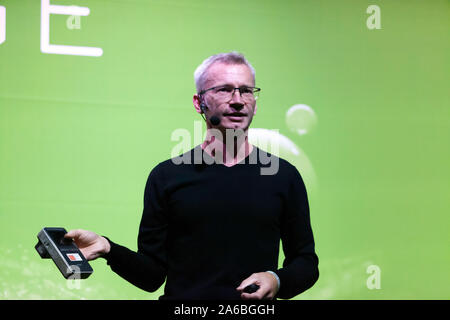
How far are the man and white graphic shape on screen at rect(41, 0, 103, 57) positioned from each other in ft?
2.86

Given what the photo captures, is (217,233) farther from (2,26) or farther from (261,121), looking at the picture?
(2,26)

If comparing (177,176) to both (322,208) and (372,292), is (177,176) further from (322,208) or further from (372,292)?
(372,292)

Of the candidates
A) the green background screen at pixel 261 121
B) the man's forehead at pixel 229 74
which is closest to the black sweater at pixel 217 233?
the man's forehead at pixel 229 74

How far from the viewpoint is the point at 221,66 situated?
147cm

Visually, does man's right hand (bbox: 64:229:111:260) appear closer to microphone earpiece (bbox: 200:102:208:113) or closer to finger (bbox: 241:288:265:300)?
finger (bbox: 241:288:265:300)

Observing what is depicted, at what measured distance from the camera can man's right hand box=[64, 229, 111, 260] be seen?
1271mm

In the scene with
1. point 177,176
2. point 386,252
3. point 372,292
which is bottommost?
point 372,292

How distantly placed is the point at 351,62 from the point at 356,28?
0.17 metres

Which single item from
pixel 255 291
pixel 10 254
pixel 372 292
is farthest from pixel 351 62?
pixel 10 254

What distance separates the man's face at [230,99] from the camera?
1.44 metres

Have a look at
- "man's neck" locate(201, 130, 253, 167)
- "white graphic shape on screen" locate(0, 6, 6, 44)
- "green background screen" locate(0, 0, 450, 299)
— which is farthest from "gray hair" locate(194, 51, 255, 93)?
"white graphic shape on screen" locate(0, 6, 6, 44)

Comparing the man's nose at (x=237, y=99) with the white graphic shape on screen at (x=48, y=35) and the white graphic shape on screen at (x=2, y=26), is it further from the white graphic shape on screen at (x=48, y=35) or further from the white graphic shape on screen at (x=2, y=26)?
the white graphic shape on screen at (x=2, y=26)

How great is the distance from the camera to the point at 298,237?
1.44 metres

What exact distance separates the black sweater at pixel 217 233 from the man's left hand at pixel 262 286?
0.05m
